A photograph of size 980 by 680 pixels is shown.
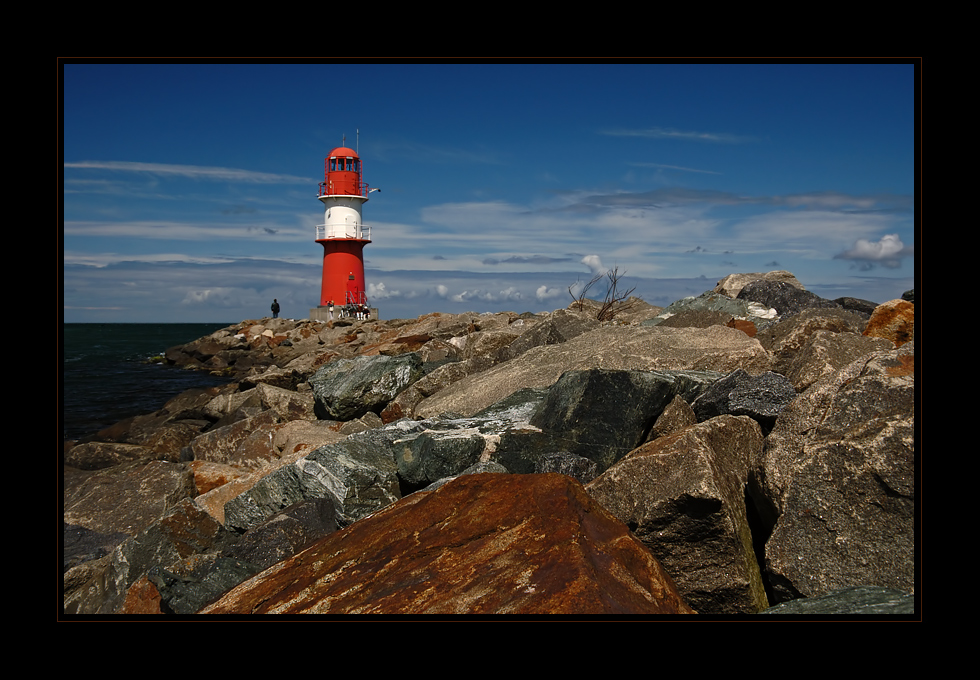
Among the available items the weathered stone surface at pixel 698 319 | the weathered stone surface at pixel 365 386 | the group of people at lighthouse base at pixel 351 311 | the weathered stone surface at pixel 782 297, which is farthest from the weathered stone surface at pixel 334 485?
the group of people at lighthouse base at pixel 351 311

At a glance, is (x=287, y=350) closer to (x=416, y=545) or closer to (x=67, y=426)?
(x=67, y=426)

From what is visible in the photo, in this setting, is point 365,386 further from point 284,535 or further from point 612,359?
point 284,535

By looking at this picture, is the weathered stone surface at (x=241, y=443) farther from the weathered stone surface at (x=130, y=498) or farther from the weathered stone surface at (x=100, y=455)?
the weathered stone surface at (x=100, y=455)

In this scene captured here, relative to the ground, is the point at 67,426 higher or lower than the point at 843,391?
lower

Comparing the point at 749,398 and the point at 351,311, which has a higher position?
the point at 351,311

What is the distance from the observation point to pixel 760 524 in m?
3.65

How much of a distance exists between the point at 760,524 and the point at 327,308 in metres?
35.4

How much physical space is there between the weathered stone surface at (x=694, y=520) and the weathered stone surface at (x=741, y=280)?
726 cm

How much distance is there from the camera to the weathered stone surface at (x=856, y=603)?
2.64m

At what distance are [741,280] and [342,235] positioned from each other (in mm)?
29258

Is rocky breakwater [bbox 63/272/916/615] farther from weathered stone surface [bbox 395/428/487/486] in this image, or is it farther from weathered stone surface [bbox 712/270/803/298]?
weathered stone surface [bbox 712/270/803/298]

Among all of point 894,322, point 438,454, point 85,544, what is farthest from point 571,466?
point 85,544

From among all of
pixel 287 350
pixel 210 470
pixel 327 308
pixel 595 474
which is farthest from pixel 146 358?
pixel 595 474

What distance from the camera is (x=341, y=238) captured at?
37000 millimetres
